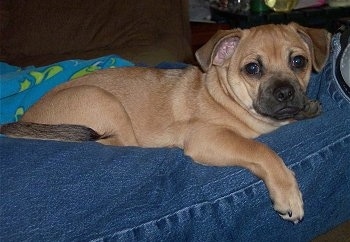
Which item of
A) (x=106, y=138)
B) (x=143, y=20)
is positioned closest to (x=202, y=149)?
(x=106, y=138)

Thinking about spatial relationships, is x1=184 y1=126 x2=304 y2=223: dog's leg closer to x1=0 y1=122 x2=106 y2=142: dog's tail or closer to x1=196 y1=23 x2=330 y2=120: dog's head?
x1=196 y1=23 x2=330 y2=120: dog's head

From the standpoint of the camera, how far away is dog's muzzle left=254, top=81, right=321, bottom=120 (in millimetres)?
2240

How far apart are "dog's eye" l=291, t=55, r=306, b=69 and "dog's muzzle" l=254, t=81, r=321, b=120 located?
0.15 metres

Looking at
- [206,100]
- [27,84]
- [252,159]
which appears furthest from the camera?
[27,84]

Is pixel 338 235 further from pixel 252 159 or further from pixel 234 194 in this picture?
pixel 234 194

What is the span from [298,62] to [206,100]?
0.57 m

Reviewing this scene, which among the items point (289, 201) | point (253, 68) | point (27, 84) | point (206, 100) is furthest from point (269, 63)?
point (27, 84)

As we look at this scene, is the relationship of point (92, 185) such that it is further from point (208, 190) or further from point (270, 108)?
point (270, 108)

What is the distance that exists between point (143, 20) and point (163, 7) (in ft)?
0.84

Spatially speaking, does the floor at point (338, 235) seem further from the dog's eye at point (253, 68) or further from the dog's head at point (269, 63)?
the dog's eye at point (253, 68)

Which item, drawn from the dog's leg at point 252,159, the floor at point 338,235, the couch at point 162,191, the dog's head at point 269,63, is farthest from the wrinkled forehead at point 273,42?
the floor at point 338,235

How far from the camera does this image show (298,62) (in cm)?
243

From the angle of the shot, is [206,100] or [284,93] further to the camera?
[206,100]

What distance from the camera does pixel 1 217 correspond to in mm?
1512
